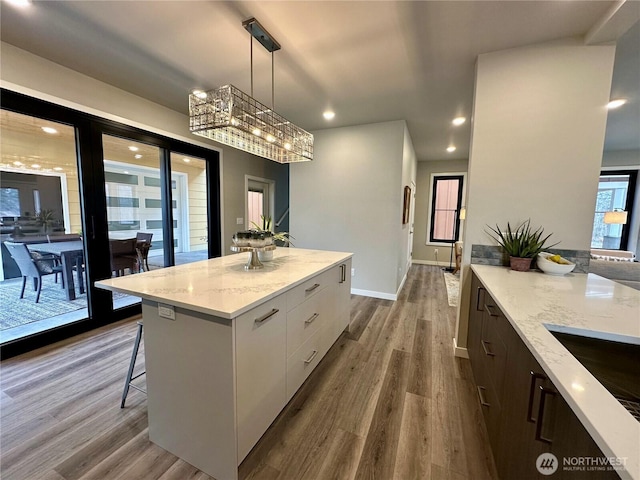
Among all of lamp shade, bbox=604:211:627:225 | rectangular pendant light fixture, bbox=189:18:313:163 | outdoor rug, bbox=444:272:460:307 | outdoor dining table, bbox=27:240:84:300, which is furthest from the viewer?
lamp shade, bbox=604:211:627:225

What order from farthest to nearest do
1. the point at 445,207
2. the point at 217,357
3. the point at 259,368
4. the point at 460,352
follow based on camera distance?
1. the point at 445,207
2. the point at 460,352
3. the point at 259,368
4. the point at 217,357

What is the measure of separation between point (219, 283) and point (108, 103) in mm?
2731

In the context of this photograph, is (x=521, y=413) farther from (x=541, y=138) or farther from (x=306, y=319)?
(x=541, y=138)

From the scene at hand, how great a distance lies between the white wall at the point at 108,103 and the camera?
2.21 meters

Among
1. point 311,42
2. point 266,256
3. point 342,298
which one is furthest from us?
point 342,298

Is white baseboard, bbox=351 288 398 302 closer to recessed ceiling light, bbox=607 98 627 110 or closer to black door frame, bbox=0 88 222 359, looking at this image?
black door frame, bbox=0 88 222 359

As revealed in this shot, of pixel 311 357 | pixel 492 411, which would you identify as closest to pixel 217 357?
pixel 311 357

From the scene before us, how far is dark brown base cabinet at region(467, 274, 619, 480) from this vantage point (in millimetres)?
688

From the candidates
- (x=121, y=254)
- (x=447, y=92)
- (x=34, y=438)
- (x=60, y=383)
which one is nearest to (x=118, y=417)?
(x=34, y=438)

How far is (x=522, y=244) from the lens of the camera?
210 centimetres

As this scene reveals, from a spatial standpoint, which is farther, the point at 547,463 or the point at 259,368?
the point at 259,368

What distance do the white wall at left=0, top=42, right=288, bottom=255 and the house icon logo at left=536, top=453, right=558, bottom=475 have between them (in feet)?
13.2

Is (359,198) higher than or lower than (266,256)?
higher

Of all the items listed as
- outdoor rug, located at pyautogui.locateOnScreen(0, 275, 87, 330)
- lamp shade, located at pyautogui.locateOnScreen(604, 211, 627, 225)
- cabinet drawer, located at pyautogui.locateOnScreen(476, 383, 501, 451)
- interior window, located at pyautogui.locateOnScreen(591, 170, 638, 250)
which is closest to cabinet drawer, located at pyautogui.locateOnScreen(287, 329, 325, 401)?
cabinet drawer, located at pyautogui.locateOnScreen(476, 383, 501, 451)
